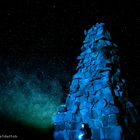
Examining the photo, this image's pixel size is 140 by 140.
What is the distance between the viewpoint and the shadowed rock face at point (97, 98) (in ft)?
15.0

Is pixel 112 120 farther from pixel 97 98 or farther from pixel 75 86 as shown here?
pixel 75 86

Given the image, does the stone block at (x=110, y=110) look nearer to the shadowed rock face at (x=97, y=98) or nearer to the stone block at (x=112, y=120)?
the shadowed rock face at (x=97, y=98)

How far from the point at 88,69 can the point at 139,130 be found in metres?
2.49

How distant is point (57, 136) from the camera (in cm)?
544

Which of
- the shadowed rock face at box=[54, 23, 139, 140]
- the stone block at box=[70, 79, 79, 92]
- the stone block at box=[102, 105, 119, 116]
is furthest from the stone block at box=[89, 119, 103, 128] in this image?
the stone block at box=[70, 79, 79, 92]

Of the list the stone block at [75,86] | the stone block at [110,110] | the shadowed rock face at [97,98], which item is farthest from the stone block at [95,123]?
the stone block at [75,86]

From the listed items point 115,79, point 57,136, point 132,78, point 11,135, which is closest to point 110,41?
point 115,79

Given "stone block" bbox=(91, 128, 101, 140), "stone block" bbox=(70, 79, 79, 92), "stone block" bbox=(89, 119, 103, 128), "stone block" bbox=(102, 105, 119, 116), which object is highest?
"stone block" bbox=(70, 79, 79, 92)

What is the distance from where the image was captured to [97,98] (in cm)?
504

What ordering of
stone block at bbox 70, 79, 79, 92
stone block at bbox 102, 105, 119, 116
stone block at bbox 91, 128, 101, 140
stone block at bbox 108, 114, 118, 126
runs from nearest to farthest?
stone block at bbox 108, 114, 118, 126 → stone block at bbox 102, 105, 119, 116 → stone block at bbox 91, 128, 101, 140 → stone block at bbox 70, 79, 79, 92

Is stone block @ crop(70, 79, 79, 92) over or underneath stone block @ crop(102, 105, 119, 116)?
over

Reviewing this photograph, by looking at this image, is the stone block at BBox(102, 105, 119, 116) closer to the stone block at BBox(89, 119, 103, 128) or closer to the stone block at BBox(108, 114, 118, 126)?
the stone block at BBox(108, 114, 118, 126)

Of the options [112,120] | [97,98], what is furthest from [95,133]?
[97,98]

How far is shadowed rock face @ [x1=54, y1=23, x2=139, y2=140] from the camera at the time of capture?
458 cm
